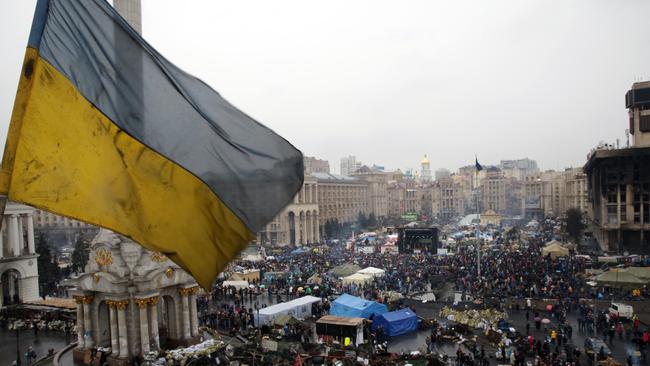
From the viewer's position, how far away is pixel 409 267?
37.8m

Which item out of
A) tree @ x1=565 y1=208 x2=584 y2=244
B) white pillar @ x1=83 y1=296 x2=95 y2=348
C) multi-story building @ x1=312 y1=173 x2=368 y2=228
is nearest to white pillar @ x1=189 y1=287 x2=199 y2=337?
white pillar @ x1=83 y1=296 x2=95 y2=348

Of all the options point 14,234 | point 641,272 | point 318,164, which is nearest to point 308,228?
point 14,234

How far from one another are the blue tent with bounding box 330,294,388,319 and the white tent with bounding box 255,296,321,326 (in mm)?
2268

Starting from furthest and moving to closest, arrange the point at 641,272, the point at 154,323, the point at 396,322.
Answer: the point at 641,272, the point at 396,322, the point at 154,323

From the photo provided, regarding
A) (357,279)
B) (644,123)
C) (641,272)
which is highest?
(644,123)

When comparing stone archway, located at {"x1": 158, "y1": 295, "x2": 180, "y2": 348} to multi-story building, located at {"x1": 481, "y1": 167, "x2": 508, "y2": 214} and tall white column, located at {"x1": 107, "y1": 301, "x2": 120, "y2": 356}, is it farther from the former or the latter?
multi-story building, located at {"x1": 481, "y1": 167, "x2": 508, "y2": 214}

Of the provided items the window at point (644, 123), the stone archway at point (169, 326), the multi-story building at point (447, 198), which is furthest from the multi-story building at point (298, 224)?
the multi-story building at point (447, 198)

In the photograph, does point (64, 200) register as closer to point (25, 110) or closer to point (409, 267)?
point (25, 110)

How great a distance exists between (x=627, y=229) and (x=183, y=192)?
2075 inches

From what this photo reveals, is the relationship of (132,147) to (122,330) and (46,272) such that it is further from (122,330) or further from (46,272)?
(46,272)

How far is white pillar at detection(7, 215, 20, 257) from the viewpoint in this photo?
3216 cm

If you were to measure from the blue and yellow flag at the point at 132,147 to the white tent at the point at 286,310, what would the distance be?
17042mm

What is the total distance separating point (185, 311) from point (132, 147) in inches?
573

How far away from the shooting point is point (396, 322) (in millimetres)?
21812
